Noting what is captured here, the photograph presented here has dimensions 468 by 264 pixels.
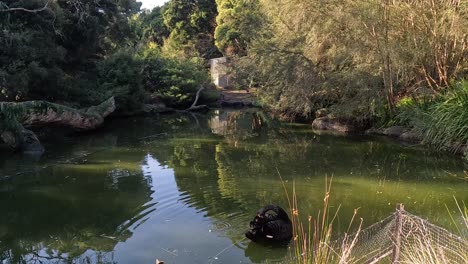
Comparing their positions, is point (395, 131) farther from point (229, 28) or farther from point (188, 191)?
point (229, 28)

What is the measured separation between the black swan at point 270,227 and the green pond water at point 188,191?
0.47 ft

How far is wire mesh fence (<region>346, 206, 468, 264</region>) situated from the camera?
8.58ft

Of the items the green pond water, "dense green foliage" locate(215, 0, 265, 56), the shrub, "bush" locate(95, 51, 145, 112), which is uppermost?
"dense green foliage" locate(215, 0, 265, 56)

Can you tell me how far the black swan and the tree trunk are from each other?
8.19m

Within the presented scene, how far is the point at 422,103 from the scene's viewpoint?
13.6 meters

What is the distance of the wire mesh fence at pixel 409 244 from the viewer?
2.62 metres

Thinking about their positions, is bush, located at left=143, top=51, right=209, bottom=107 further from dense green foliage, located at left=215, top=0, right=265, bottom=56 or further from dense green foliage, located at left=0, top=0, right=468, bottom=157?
dense green foliage, located at left=215, top=0, right=265, bottom=56

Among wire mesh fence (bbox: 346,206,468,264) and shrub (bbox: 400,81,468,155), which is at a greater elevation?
shrub (bbox: 400,81,468,155)

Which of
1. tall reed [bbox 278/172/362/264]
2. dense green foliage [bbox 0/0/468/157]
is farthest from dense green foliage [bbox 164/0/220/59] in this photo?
tall reed [bbox 278/172/362/264]

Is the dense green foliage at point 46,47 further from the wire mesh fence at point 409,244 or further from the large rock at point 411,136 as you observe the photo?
the wire mesh fence at point 409,244

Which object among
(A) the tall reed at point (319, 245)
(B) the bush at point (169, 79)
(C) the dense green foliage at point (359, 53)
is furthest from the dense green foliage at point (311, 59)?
(A) the tall reed at point (319, 245)

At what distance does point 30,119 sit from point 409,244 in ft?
38.2

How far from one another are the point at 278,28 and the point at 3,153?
35.6 ft

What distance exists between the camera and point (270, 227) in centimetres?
Answer: 519
